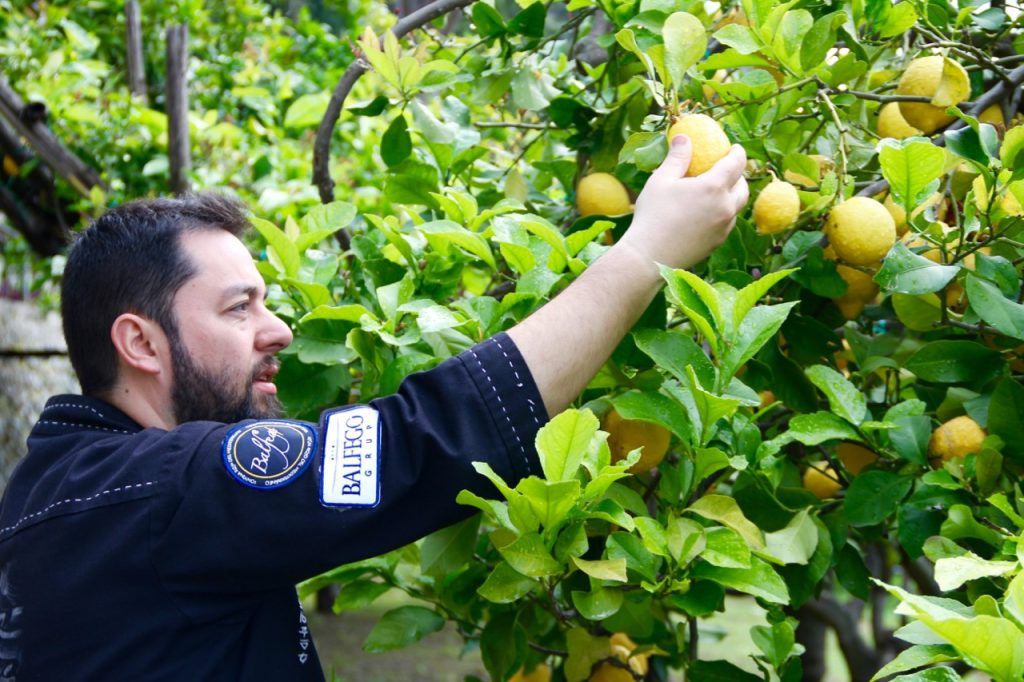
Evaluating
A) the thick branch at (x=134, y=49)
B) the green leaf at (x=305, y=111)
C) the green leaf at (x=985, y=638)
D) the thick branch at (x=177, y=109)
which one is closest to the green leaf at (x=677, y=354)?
the green leaf at (x=985, y=638)

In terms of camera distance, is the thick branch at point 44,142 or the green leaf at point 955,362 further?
the thick branch at point 44,142

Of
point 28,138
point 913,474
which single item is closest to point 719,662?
point 913,474

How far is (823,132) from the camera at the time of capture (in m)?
1.62

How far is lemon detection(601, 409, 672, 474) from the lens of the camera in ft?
4.42

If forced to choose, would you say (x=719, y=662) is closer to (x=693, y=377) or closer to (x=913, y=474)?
(x=913, y=474)

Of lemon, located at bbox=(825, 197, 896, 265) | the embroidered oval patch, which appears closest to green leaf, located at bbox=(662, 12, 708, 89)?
lemon, located at bbox=(825, 197, 896, 265)

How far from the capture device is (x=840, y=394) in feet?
4.38

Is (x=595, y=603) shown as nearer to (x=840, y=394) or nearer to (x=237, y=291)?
(x=840, y=394)

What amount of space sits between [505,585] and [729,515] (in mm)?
256

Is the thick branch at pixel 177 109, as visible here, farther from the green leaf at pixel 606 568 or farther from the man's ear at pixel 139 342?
the green leaf at pixel 606 568

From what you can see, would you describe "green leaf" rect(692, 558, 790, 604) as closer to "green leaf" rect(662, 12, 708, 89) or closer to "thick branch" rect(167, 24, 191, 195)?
"green leaf" rect(662, 12, 708, 89)

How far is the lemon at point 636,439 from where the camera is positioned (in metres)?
1.35

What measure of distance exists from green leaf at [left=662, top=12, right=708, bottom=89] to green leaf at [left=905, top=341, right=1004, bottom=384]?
0.43 m

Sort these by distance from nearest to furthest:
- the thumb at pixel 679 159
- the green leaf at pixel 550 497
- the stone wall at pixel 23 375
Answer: the green leaf at pixel 550 497 → the thumb at pixel 679 159 → the stone wall at pixel 23 375
